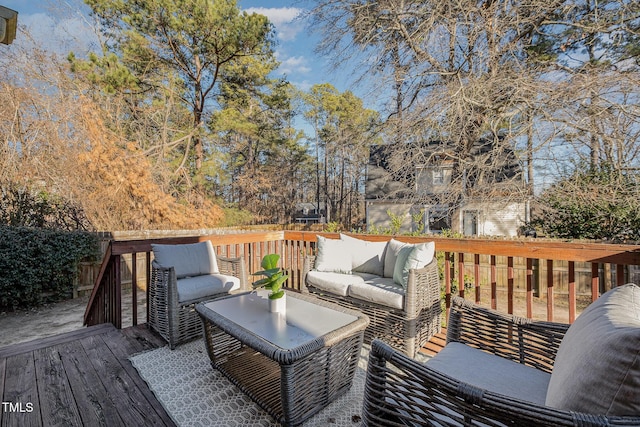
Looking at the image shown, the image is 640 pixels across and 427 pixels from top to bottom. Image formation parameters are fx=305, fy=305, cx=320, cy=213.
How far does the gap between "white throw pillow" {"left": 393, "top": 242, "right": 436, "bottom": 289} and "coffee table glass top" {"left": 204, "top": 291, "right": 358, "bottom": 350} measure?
2.66ft

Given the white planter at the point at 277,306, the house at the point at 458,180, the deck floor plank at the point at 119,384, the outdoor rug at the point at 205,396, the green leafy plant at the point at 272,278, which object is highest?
the house at the point at 458,180

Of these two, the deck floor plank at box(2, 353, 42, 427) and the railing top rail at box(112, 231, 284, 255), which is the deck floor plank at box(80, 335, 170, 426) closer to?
the deck floor plank at box(2, 353, 42, 427)

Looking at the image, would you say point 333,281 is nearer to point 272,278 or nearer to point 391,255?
point 391,255

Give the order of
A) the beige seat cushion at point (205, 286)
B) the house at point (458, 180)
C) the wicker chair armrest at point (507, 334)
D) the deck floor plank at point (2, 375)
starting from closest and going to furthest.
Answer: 1. the wicker chair armrest at point (507, 334)
2. the deck floor plank at point (2, 375)
3. the beige seat cushion at point (205, 286)
4. the house at point (458, 180)

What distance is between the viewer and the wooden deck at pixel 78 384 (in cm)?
175

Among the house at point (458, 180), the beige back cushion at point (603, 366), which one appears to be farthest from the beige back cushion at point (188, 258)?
the house at point (458, 180)

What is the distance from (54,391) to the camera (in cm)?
198

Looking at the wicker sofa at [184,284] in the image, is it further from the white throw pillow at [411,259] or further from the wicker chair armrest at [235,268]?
the white throw pillow at [411,259]

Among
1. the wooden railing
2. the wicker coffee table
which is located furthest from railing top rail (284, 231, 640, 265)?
the wicker coffee table

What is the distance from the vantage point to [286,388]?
1604 mm

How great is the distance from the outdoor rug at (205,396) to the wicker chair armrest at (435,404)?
84 cm

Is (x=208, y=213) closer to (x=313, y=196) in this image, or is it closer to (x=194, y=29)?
(x=194, y=29)

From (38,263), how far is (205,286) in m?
4.33

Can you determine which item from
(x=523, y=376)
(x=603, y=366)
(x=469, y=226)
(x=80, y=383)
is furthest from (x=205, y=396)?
(x=469, y=226)
